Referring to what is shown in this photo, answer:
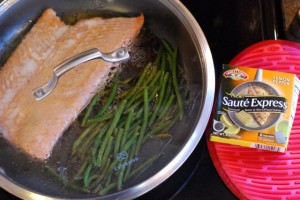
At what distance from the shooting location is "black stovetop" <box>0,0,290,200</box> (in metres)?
1.10

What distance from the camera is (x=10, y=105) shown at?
1.04 meters

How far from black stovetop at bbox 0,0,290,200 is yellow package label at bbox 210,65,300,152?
0.10 metres

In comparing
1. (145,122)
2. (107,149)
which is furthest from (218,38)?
(107,149)

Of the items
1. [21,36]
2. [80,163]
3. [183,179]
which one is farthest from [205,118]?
[21,36]

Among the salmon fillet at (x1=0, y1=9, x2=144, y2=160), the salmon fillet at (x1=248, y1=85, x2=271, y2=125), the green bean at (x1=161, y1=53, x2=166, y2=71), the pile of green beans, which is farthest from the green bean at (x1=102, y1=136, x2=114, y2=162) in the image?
the salmon fillet at (x1=248, y1=85, x2=271, y2=125)

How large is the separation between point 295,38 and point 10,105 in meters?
0.81

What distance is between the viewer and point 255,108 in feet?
3.55

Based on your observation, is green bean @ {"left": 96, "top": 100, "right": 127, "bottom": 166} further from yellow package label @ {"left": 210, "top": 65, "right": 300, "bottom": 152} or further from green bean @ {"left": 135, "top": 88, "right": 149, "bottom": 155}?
yellow package label @ {"left": 210, "top": 65, "right": 300, "bottom": 152}

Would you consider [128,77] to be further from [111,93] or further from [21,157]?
[21,157]

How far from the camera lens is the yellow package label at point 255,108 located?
41.9 inches

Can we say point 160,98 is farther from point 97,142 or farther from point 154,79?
point 97,142

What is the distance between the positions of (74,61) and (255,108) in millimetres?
486

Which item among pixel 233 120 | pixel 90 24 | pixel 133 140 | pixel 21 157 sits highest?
pixel 90 24

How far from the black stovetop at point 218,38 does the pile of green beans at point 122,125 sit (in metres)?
0.15
